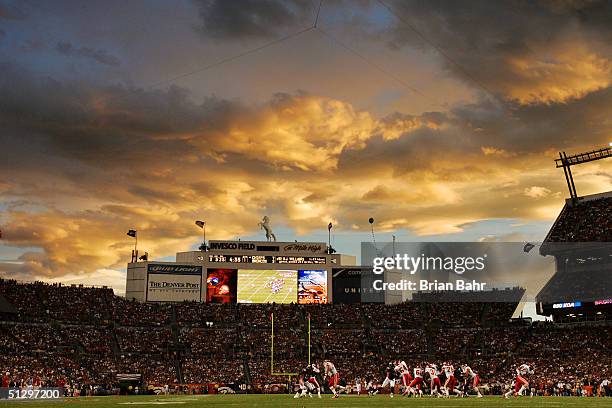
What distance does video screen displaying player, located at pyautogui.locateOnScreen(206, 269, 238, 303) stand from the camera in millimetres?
79938

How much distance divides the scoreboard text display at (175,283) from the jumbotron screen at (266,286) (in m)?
4.95

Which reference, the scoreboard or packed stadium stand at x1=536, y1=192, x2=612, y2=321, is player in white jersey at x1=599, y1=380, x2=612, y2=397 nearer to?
packed stadium stand at x1=536, y1=192, x2=612, y2=321

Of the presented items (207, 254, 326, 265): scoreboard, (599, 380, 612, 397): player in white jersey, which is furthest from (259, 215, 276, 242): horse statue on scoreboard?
(599, 380, 612, 397): player in white jersey

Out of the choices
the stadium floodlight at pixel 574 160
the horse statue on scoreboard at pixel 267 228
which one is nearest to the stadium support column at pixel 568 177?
the stadium floodlight at pixel 574 160

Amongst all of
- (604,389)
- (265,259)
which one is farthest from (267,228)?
(604,389)

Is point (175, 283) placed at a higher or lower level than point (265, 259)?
lower

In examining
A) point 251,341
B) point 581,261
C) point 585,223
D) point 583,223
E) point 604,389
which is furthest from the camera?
point 251,341

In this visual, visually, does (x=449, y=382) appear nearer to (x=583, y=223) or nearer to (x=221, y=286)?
(x=583, y=223)

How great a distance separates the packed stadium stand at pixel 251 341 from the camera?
205ft

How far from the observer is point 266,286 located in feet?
263

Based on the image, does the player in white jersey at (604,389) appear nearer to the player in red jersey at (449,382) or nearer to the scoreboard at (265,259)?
the player in red jersey at (449,382)

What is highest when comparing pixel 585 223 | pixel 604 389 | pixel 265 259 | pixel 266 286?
pixel 585 223

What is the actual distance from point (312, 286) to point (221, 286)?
33.8ft

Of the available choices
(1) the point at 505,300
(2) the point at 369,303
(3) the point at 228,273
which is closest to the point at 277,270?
(3) the point at 228,273
